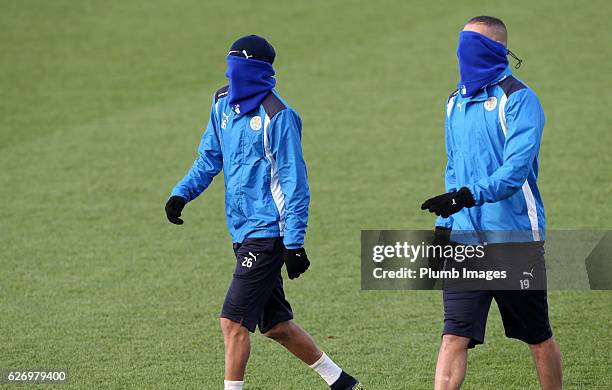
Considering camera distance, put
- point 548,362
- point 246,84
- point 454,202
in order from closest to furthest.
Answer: point 454,202 → point 548,362 → point 246,84

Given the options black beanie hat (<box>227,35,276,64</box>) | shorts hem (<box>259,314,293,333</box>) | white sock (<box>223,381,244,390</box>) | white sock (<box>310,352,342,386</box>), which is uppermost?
black beanie hat (<box>227,35,276,64</box>)

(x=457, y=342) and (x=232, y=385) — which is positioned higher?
(x=457, y=342)

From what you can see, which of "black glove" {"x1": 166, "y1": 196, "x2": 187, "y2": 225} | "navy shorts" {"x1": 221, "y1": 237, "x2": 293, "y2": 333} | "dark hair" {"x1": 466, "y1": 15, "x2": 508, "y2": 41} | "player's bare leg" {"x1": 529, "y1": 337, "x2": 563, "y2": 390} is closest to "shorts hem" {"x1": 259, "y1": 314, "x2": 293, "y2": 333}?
"navy shorts" {"x1": 221, "y1": 237, "x2": 293, "y2": 333}

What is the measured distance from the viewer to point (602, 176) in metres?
10.1

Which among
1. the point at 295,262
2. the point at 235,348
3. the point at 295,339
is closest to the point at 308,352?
the point at 295,339

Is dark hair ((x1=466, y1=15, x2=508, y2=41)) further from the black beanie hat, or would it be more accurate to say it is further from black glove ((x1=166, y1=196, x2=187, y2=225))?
black glove ((x1=166, y1=196, x2=187, y2=225))

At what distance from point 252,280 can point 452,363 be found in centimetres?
104

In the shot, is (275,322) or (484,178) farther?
(275,322)

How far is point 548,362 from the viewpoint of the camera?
16.1 ft

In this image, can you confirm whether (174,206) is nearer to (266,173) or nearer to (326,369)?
(266,173)

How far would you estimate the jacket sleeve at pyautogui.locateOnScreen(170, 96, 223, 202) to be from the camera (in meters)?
5.36

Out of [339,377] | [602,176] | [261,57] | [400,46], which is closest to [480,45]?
[261,57]

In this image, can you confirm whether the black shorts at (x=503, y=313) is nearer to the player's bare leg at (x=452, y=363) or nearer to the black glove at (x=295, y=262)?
the player's bare leg at (x=452, y=363)

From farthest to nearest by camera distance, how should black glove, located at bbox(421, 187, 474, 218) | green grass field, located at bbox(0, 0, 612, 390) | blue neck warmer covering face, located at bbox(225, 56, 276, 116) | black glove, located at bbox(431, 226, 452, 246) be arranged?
1. green grass field, located at bbox(0, 0, 612, 390)
2. blue neck warmer covering face, located at bbox(225, 56, 276, 116)
3. black glove, located at bbox(431, 226, 452, 246)
4. black glove, located at bbox(421, 187, 474, 218)
